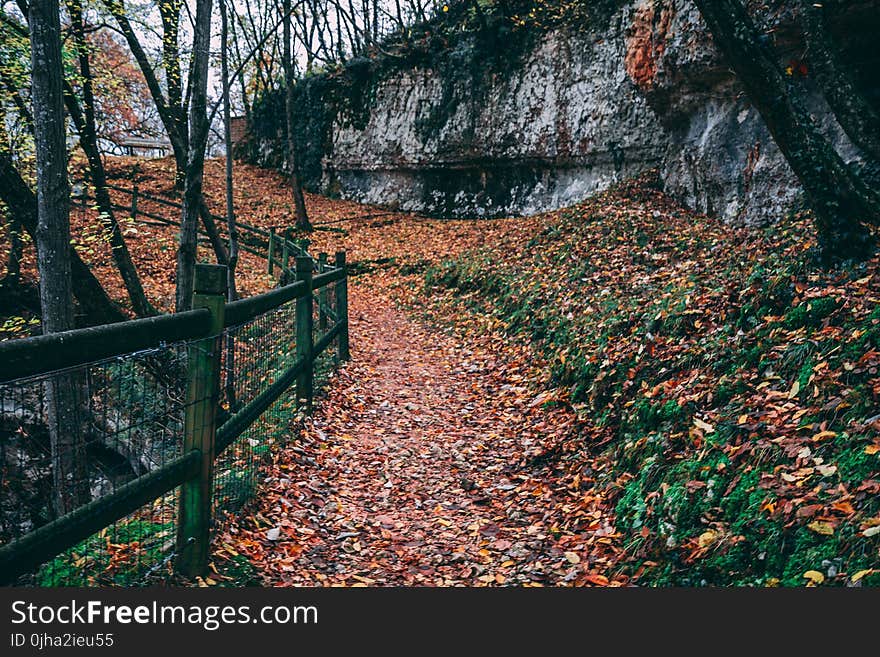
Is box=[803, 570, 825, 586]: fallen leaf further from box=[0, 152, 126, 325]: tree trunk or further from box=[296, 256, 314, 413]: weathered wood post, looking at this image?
box=[0, 152, 126, 325]: tree trunk

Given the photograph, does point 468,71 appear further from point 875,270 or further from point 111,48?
point 111,48

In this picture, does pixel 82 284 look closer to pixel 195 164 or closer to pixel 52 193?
pixel 195 164

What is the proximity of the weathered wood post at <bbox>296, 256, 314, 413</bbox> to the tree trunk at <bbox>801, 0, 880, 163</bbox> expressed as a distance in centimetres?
682

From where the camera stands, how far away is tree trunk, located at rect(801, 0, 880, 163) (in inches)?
280

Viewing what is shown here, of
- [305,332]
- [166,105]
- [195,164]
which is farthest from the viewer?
[166,105]

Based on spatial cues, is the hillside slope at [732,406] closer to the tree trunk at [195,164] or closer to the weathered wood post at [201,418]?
the weathered wood post at [201,418]

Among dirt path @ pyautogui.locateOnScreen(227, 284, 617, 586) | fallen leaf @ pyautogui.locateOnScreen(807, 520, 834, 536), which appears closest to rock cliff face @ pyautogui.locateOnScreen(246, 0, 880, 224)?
dirt path @ pyautogui.locateOnScreen(227, 284, 617, 586)

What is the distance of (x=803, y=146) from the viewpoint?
592 cm

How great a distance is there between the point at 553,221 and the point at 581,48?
7038 millimetres

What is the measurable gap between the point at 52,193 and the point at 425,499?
16.1 ft

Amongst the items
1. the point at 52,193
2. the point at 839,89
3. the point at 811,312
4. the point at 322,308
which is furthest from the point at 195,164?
the point at 839,89

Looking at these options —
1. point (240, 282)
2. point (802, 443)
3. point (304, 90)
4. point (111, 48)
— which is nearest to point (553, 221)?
point (240, 282)

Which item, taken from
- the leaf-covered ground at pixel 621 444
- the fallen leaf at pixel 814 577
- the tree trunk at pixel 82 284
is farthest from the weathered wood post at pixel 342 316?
the fallen leaf at pixel 814 577

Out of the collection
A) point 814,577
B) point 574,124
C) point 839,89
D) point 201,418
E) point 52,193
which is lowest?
point 814,577
